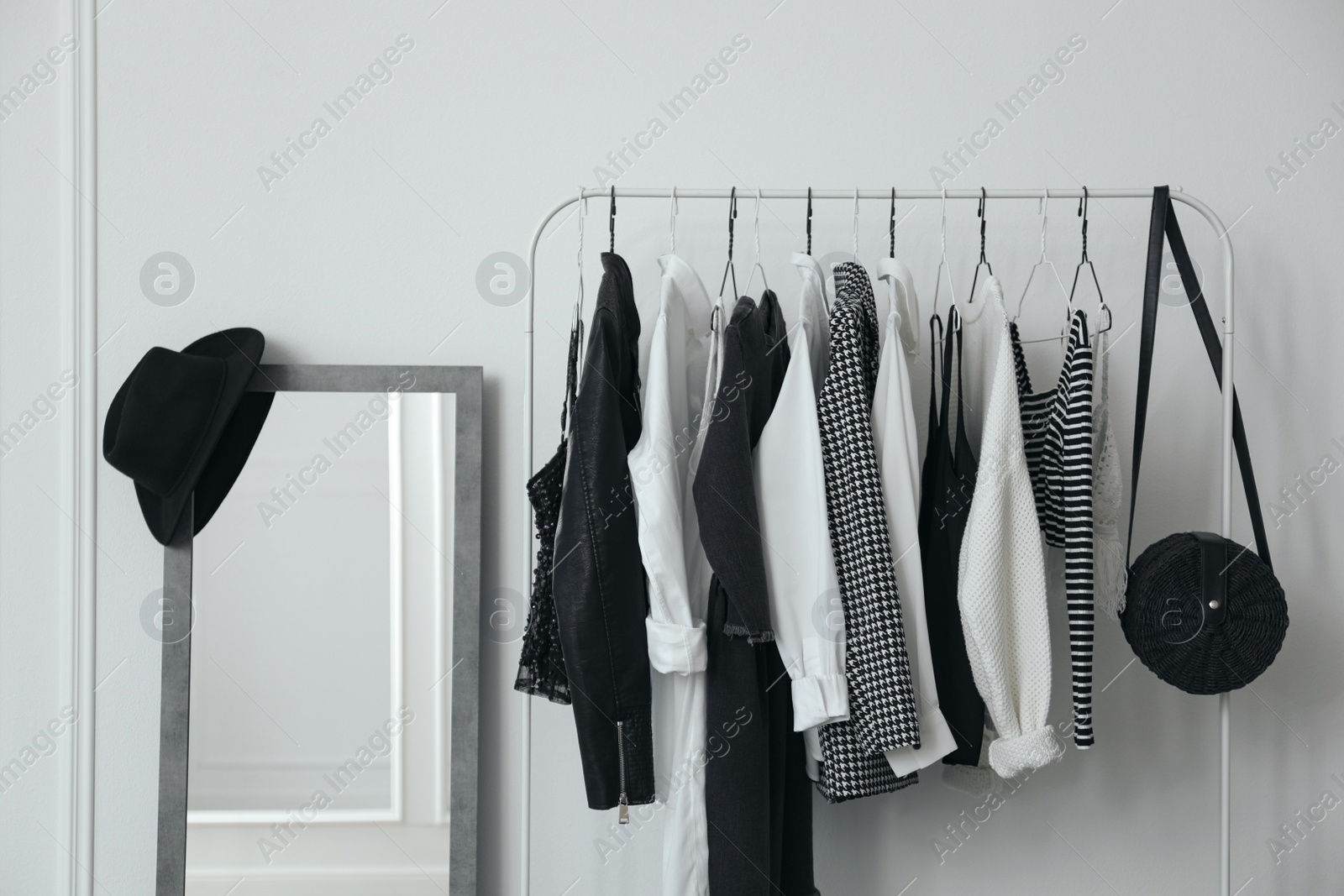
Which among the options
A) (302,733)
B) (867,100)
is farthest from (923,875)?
(867,100)

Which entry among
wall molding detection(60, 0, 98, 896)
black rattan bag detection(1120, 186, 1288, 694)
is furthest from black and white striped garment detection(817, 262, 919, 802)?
wall molding detection(60, 0, 98, 896)

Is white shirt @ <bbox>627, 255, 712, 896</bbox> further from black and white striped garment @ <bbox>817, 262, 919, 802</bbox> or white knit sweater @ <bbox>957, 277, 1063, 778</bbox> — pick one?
white knit sweater @ <bbox>957, 277, 1063, 778</bbox>

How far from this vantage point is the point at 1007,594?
1302mm

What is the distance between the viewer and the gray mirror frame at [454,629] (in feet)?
5.27

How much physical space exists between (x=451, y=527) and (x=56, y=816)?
98 centimetres

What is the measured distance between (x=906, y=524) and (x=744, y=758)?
16.9 inches

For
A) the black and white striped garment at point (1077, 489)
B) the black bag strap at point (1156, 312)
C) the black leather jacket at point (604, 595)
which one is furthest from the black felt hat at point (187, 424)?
the black bag strap at point (1156, 312)

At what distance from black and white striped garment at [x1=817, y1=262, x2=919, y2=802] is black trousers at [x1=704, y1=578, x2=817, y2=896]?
3.3 inches

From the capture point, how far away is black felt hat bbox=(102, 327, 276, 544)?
1555 millimetres

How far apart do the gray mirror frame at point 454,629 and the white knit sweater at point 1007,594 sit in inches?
35.5

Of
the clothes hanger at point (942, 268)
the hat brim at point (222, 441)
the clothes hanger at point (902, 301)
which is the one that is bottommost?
the hat brim at point (222, 441)

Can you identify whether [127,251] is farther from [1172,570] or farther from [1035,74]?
[1172,570]

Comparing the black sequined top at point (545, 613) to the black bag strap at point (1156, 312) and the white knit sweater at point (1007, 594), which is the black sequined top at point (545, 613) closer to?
the white knit sweater at point (1007, 594)

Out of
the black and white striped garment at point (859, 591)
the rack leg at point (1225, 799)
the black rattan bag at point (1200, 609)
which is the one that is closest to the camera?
the black and white striped garment at point (859, 591)
